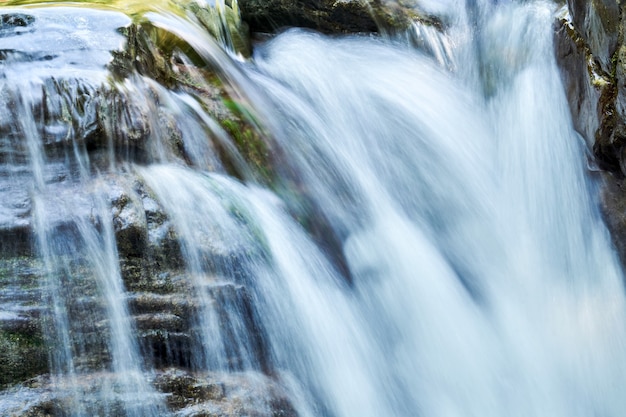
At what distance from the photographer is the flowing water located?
3135 mm

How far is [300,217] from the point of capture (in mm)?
4062

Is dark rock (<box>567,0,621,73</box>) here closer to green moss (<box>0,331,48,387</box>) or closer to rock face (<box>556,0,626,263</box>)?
rock face (<box>556,0,626,263</box>)

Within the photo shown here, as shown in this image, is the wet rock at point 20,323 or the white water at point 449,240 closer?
the wet rock at point 20,323

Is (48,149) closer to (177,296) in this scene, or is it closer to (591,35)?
(177,296)

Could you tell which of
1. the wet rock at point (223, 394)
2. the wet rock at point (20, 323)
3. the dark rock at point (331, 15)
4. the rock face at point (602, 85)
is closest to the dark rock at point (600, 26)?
the rock face at point (602, 85)

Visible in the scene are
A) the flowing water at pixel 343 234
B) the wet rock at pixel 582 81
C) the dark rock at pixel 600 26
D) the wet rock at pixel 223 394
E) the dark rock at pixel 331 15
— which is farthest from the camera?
the dark rock at pixel 331 15

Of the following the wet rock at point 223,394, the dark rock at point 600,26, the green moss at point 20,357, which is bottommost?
the wet rock at point 223,394

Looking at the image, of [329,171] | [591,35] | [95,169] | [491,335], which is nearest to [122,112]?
[95,169]

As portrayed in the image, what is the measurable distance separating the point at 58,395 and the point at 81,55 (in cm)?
196

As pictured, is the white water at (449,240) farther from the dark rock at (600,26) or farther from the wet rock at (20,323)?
the wet rock at (20,323)

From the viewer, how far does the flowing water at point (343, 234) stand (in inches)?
123

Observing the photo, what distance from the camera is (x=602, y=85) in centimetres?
394

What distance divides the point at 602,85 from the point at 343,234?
179 cm

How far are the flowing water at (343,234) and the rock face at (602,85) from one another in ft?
0.38
